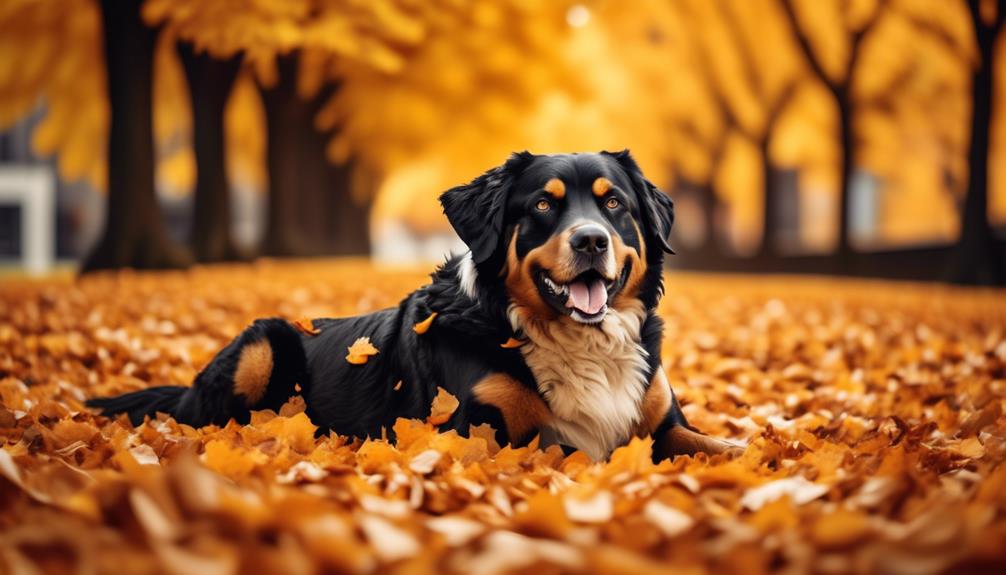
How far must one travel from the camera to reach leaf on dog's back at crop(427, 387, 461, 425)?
4.24 meters

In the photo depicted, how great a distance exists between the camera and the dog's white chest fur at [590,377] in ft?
13.8

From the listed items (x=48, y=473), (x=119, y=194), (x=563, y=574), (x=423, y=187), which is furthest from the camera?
(x=423, y=187)

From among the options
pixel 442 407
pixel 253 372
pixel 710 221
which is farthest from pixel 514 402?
pixel 710 221

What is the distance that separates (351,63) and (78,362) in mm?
15995

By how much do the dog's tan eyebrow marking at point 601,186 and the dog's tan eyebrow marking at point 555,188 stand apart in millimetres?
158

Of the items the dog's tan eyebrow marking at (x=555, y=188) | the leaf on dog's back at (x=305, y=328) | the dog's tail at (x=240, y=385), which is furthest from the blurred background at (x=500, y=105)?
the dog's tan eyebrow marking at (x=555, y=188)

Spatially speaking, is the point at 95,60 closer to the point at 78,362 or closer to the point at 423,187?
the point at 78,362

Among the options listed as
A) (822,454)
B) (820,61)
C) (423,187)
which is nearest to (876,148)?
(820,61)

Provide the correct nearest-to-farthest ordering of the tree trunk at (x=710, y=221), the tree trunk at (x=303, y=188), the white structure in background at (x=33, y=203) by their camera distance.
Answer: the tree trunk at (x=303, y=188) → the tree trunk at (x=710, y=221) → the white structure in background at (x=33, y=203)

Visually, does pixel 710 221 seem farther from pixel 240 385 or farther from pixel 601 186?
pixel 240 385

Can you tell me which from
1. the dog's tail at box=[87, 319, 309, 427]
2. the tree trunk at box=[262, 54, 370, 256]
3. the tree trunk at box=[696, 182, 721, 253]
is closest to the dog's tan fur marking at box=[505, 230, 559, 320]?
the dog's tail at box=[87, 319, 309, 427]

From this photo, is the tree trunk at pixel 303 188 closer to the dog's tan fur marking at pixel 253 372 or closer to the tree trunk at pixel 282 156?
the tree trunk at pixel 282 156

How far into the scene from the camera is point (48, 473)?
9.86 feet

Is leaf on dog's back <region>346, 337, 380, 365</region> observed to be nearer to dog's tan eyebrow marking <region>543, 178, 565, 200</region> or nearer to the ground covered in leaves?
the ground covered in leaves
